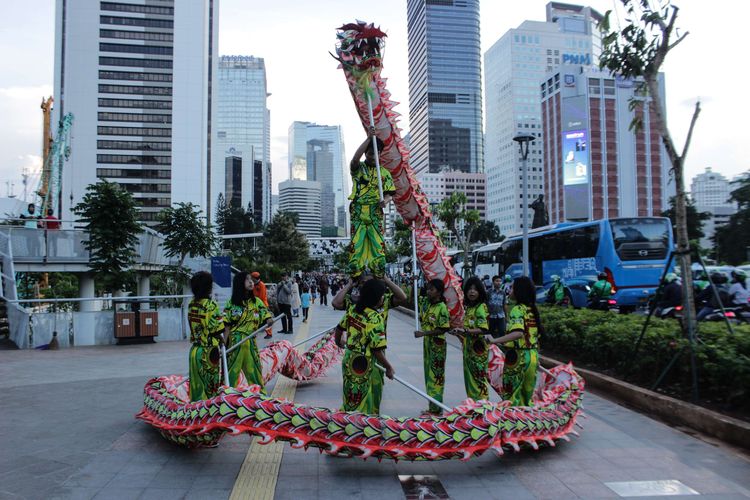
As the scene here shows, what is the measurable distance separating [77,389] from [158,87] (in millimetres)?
79958

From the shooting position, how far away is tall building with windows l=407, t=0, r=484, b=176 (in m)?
152

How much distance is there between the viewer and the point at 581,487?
4375 millimetres

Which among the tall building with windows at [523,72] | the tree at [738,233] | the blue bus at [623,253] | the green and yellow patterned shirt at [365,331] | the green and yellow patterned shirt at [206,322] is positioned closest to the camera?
the green and yellow patterned shirt at [365,331]

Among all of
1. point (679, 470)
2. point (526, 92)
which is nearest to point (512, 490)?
point (679, 470)

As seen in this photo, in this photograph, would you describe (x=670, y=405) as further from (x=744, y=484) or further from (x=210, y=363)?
(x=210, y=363)

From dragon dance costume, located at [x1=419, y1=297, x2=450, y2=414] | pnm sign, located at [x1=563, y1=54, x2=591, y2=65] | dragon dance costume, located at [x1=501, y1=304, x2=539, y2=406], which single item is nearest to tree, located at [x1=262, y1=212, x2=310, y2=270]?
dragon dance costume, located at [x1=419, y1=297, x2=450, y2=414]

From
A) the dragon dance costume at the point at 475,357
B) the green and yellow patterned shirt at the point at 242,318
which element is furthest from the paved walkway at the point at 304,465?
the green and yellow patterned shirt at the point at 242,318

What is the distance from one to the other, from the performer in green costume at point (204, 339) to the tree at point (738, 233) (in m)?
41.3

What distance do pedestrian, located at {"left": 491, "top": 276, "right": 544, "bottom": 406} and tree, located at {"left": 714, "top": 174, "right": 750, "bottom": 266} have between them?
39121 mm

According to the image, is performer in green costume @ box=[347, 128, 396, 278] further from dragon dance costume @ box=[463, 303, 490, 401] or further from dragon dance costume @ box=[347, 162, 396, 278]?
dragon dance costume @ box=[463, 303, 490, 401]

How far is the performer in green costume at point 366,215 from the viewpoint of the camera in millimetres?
6164

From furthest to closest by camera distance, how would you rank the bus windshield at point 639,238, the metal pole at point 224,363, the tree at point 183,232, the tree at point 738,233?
the tree at point 738,233, the tree at point 183,232, the bus windshield at point 639,238, the metal pole at point 224,363

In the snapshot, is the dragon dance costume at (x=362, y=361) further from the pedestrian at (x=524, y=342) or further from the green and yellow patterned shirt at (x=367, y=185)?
the green and yellow patterned shirt at (x=367, y=185)

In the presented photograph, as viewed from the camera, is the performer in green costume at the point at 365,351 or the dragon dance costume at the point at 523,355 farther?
the dragon dance costume at the point at 523,355
